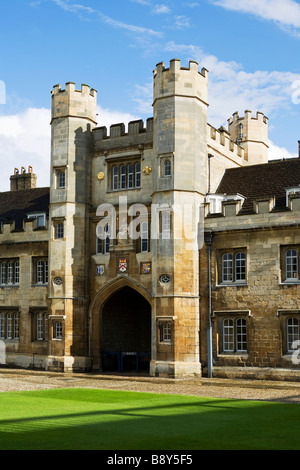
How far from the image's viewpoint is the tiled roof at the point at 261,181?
29453 millimetres

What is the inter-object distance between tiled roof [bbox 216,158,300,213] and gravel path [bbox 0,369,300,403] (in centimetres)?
782

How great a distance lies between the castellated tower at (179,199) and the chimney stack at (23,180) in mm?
16751

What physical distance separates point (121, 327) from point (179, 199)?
8885mm

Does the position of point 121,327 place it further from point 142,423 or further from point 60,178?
point 142,423

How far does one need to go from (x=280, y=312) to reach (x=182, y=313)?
423 centimetres

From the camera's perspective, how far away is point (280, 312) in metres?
26.3

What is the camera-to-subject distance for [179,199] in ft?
92.5

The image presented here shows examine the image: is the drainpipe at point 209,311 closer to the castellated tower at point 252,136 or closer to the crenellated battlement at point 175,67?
the crenellated battlement at point 175,67

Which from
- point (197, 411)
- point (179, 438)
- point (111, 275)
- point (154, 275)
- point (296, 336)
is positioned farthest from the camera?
point (111, 275)

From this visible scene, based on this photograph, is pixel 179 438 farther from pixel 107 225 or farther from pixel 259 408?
pixel 107 225

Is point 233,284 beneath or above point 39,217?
beneath

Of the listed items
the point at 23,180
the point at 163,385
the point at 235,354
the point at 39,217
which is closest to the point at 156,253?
the point at 235,354

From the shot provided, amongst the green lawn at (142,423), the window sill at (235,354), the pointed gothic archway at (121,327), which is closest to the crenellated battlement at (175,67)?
the pointed gothic archway at (121,327)

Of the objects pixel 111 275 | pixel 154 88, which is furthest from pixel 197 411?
pixel 154 88
